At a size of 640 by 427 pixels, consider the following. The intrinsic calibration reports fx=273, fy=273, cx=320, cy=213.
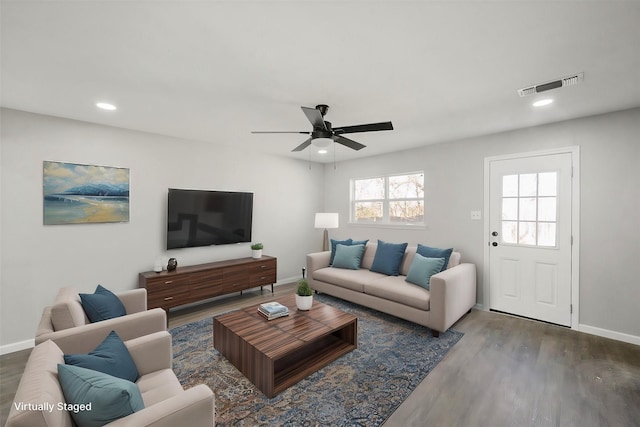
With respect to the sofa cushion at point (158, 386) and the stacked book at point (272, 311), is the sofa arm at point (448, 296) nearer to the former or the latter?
the stacked book at point (272, 311)

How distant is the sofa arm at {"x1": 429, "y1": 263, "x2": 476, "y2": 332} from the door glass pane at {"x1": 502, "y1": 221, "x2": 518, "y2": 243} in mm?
755

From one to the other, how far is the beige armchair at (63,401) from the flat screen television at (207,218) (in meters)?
2.37

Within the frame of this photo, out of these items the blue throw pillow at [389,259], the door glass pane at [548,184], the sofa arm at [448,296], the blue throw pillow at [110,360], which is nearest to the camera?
the blue throw pillow at [110,360]

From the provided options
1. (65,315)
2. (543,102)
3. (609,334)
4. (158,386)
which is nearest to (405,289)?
(609,334)

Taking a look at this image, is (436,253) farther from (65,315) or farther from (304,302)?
(65,315)

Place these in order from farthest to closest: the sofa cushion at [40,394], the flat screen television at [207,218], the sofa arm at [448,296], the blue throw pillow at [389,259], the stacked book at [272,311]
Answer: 1. the blue throw pillow at [389,259]
2. the flat screen television at [207,218]
3. the sofa arm at [448,296]
4. the stacked book at [272,311]
5. the sofa cushion at [40,394]

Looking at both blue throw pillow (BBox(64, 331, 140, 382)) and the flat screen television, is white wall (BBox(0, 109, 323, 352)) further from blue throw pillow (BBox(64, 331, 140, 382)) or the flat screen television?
blue throw pillow (BBox(64, 331, 140, 382))

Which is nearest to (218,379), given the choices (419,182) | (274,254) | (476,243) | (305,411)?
(305,411)

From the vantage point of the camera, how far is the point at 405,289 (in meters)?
3.41

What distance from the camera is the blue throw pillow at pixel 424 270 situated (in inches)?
136

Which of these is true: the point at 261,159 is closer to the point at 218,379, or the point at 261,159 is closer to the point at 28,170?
the point at 28,170

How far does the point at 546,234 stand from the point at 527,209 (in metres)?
0.37

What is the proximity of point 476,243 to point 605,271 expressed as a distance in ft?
4.27

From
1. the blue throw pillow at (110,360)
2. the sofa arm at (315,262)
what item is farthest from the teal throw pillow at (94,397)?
the sofa arm at (315,262)
